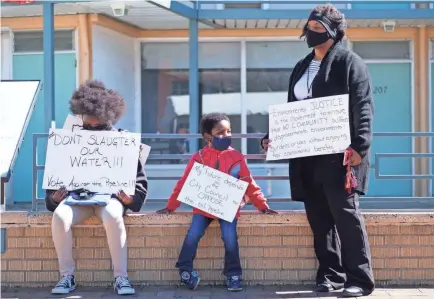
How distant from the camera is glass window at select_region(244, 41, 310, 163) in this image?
1025 centimetres

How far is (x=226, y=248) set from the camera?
225 inches

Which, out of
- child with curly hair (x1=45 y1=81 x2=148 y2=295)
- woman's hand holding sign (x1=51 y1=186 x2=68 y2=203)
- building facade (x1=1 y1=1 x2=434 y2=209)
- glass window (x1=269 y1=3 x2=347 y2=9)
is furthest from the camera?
building facade (x1=1 y1=1 x2=434 y2=209)

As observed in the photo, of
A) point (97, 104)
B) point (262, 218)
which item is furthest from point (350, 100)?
point (97, 104)

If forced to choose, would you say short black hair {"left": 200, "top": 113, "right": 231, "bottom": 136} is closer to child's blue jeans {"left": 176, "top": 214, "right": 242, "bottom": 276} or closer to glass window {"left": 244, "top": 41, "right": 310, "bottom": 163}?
child's blue jeans {"left": 176, "top": 214, "right": 242, "bottom": 276}

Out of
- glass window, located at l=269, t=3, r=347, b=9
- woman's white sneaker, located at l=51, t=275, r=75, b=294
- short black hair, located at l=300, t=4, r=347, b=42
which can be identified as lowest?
woman's white sneaker, located at l=51, t=275, r=75, b=294

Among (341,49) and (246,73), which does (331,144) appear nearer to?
(341,49)

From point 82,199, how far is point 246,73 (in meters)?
5.11

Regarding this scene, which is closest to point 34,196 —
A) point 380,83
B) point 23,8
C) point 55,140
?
point 55,140

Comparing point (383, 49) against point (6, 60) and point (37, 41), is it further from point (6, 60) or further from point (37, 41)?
point (6, 60)

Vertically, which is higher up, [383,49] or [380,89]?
[383,49]

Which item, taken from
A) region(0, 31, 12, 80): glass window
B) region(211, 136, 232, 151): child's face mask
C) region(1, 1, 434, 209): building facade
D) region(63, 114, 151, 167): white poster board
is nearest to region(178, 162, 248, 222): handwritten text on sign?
region(211, 136, 232, 151): child's face mask

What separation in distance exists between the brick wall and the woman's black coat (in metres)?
0.67

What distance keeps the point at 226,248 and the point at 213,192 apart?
18.1 inches

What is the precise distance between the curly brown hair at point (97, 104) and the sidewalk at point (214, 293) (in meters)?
1.40
